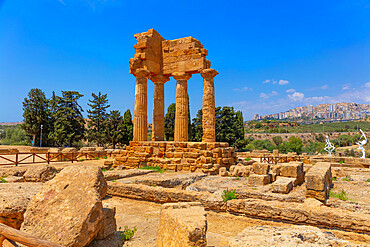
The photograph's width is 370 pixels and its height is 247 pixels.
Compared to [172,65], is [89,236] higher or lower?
lower

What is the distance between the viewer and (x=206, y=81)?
1394 cm

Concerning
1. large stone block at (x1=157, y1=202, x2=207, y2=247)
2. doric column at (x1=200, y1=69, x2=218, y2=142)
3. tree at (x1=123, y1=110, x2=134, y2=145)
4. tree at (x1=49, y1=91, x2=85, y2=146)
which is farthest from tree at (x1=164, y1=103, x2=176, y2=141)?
large stone block at (x1=157, y1=202, x2=207, y2=247)

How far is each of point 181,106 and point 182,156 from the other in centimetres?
360

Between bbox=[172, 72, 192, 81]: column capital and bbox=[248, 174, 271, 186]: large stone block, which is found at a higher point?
bbox=[172, 72, 192, 81]: column capital

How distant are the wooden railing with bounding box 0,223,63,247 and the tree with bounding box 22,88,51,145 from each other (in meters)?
37.5

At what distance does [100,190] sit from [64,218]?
0.61 m

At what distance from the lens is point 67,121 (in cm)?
3462

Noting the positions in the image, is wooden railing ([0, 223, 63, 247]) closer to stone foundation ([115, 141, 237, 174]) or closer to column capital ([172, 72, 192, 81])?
stone foundation ([115, 141, 237, 174])

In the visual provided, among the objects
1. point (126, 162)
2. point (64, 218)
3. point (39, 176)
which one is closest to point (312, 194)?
point (64, 218)

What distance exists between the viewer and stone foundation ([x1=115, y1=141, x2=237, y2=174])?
12078mm

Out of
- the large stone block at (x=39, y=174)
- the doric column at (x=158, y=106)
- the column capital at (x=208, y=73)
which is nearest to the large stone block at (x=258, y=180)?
the large stone block at (x=39, y=174)

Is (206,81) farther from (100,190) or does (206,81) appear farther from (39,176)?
(100,190)

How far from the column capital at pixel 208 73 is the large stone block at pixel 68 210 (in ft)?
37.2

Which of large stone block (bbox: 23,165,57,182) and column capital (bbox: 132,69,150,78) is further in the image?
column capital (bbox: 132,69,150,78)
